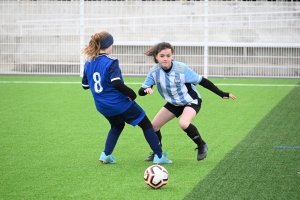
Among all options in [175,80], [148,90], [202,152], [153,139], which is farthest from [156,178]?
[175,80]

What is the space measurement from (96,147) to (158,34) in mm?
10279

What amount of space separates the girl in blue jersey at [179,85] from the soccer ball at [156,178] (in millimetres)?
1284

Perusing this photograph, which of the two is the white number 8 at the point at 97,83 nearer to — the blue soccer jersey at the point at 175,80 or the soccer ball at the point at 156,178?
the blue soccer jersey at the point at 175,80

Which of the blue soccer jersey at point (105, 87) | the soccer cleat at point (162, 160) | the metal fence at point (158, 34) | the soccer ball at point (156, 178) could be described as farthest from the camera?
the metal fence at point (158, 34)

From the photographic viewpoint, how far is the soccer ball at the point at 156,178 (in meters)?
6.03

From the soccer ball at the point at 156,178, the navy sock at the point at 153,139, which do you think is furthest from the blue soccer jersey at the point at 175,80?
the soccer ball at the point at 156,178

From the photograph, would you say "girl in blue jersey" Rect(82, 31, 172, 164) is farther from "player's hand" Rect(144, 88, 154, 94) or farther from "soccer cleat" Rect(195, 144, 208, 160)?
"soccer cleat" Rect(195, 144, 208, 160)

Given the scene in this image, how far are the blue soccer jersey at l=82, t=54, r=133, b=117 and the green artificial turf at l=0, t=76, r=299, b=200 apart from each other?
2.15 feet

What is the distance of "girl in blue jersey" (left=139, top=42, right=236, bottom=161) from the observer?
7320 mm

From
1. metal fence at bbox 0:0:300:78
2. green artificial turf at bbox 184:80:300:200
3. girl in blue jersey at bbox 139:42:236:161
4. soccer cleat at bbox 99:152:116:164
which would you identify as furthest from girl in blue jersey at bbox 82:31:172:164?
metal fence at bbox 0:0:300:78

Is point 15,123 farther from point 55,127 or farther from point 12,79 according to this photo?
point 12,79

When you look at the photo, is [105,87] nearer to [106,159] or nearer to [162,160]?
[106,159]

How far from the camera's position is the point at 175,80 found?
7.40 metres

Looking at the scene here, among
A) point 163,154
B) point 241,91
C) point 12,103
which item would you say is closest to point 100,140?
point 163,154
